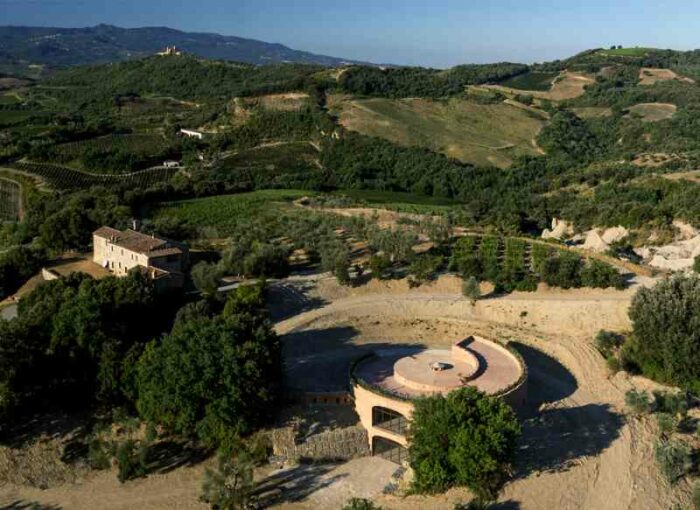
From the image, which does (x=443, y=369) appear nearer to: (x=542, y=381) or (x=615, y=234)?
(x=542, y=381)

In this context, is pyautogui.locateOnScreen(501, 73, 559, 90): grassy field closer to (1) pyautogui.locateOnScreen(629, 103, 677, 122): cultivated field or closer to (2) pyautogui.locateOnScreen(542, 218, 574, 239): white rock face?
(1) pyautogui.locateOnScreen(629, 103, 677, 122): cultivated field

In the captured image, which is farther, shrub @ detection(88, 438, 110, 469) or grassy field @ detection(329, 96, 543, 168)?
grassy field @ detection(329, 96, 543, 168)

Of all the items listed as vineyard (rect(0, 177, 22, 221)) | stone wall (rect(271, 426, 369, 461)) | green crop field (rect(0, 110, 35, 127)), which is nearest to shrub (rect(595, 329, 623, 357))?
stone wall (rect(271, 426, 369, 461))

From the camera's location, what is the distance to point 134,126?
11306 cm

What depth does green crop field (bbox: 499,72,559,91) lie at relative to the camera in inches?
5571

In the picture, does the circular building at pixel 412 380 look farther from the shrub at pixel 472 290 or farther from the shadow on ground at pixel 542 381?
the shrub at pixel 472 290

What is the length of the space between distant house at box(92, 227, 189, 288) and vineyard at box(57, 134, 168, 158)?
46037mm

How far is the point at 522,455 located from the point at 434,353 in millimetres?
8609

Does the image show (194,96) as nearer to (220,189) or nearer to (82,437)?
(220,189)

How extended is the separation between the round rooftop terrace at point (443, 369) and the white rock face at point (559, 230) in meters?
29.9

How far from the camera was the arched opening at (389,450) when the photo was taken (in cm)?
3062

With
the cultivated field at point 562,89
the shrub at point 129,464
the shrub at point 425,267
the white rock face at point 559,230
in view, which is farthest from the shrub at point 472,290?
the cultivated field at point 562,89

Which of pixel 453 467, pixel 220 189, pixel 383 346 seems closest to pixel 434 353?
pixel 383 346

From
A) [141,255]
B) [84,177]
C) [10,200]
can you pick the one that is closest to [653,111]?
[84,177]
